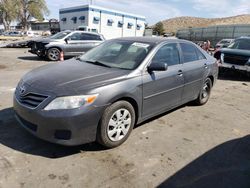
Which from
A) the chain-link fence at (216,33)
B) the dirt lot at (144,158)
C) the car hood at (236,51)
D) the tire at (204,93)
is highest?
the chain-link fence at (216,33)

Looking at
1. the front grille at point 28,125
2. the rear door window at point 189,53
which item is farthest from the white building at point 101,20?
the front grille at point 28,125

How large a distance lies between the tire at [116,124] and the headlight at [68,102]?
0.37 m

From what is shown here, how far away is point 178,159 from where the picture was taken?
3.45 meters

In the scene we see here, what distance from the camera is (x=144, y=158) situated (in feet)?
11.2

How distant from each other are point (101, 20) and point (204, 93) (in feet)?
115

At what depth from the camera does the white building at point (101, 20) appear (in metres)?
36.8

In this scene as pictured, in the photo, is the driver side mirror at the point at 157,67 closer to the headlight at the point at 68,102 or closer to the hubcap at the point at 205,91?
the headlight at the point at 68,102

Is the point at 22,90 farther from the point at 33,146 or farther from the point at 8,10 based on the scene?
the point at 8,10

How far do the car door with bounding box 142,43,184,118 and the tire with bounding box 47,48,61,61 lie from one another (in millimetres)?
9165

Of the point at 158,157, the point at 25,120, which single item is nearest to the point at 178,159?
the point at 158,157

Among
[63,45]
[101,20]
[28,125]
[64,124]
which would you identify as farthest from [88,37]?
[101,20]

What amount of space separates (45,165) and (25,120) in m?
0.69

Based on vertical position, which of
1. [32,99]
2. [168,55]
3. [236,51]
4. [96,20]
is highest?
[96,20]

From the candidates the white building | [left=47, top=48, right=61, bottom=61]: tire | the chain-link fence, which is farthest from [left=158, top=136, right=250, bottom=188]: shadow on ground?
the chain-link fence
